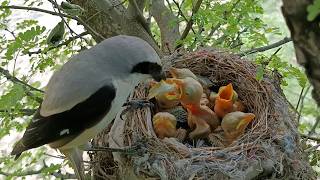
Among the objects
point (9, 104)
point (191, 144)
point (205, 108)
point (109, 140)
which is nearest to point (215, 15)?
point (205, 108)

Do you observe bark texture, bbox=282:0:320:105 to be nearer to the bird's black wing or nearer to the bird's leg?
the bird's black wing

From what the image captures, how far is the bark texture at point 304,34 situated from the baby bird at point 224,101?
186cm

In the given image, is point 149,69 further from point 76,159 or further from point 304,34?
point 304,34

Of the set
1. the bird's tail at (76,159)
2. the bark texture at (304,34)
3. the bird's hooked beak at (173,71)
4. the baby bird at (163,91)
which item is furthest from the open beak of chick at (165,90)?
the bark texture at (304,34)

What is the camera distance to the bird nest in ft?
7.52

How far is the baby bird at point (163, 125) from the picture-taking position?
2580mm

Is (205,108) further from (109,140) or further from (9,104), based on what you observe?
(9,104)

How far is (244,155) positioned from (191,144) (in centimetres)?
42

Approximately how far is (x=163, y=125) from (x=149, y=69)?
37cm

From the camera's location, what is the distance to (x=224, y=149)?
96.1 inches

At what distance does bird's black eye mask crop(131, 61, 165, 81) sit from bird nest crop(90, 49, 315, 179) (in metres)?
0.30

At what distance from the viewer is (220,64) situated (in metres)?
2.97

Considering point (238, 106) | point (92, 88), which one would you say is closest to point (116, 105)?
point (92, 88)

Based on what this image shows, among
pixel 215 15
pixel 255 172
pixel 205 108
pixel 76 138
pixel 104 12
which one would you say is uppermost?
pixel 104 12
